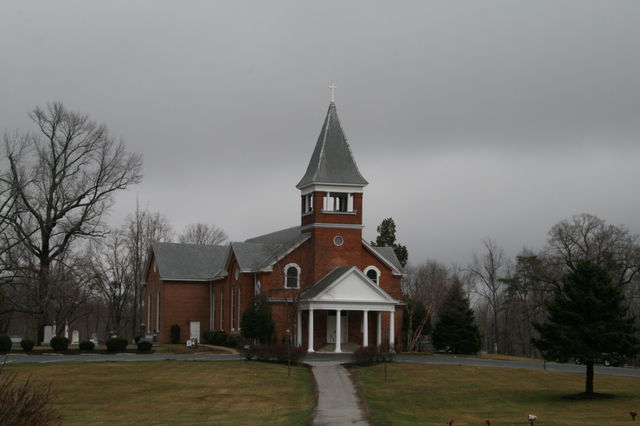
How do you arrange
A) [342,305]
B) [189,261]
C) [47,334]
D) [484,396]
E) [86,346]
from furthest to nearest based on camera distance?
[189,261] → [47,334] → [342,305] → [86,346] → [484,396]

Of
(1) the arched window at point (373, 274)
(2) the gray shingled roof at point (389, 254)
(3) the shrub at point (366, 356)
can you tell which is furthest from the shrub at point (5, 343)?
(2) the gray shingled roof at point (389, 254)

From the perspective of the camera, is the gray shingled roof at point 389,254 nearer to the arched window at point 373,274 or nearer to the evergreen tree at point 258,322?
the arched window at point 373,274

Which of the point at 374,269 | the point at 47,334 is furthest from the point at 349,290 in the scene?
the point at 47,334

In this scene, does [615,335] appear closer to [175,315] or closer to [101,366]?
[101,366]

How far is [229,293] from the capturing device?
65.4m

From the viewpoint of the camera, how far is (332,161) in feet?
199

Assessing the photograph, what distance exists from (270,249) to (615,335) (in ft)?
98.0

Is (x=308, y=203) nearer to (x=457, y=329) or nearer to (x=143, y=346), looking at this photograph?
(x=457, y=329)

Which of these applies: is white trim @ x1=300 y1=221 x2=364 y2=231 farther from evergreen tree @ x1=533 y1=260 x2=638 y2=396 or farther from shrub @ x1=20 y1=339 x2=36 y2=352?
evergreen tree @ x1=533 y1=260 x2=638 y2=396

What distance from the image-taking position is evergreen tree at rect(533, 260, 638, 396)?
3681 centimetres

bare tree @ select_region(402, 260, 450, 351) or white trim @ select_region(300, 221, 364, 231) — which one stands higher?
white trim @ select_region(300, 221, 364, 231)

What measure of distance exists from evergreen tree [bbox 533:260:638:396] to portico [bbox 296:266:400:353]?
18202 mm

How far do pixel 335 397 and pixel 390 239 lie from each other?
47657 mm

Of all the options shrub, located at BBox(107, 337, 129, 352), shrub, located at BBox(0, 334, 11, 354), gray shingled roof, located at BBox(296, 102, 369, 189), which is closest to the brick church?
gray shingled roof, located at BBox(296, 102, 369, 189)
